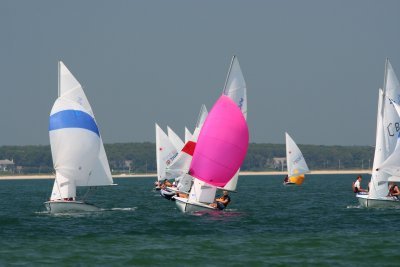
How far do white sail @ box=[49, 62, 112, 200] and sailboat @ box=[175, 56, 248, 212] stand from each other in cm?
536

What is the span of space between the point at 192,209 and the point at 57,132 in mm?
8412

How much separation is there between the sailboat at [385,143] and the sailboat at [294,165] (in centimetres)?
6075

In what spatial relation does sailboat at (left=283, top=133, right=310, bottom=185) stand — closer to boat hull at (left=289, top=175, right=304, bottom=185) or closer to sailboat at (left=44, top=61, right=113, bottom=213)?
boat hull at (left=289, top=175, right=304, bottom=185)

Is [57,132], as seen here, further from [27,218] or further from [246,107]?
[246,107]

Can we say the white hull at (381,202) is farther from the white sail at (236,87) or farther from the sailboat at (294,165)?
the sailboat at (294,165)

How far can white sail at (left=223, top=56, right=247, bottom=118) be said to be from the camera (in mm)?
53594

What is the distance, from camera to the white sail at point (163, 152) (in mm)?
90312

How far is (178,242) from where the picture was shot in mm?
39562

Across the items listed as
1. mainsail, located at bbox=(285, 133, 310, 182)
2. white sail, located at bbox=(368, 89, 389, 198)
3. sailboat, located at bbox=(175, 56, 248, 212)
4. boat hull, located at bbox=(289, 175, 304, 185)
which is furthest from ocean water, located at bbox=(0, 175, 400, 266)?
mainsail, located at bbox=(285, 133, 310, 182)

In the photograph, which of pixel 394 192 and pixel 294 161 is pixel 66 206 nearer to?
pixel 394 192

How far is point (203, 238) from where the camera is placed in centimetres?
4081

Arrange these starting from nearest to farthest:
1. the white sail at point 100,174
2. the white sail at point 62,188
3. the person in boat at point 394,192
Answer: the white sail at point 62,188 < the white sail at point 100,174 < the person in boat at point 394,192

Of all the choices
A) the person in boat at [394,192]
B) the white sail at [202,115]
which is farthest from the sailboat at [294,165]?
the person in boat at [394,192]

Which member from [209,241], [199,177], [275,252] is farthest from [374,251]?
[199,177]
